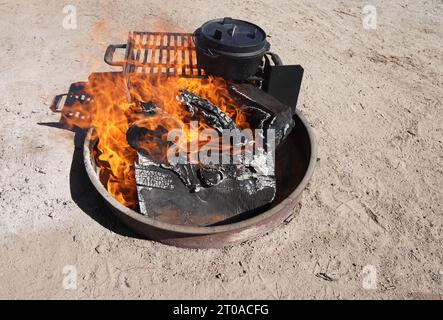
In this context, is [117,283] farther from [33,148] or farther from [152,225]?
[33,148]

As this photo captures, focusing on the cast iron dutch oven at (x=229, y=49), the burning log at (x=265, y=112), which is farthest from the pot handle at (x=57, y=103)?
the burning log at (x=265, y=112)

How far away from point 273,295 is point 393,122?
133 inches

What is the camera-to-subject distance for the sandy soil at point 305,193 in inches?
135

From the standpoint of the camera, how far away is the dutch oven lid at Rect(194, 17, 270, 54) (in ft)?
12.0

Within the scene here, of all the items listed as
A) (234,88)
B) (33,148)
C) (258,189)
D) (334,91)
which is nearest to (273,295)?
(258,189)

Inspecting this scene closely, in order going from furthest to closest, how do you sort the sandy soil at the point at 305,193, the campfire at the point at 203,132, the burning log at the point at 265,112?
the burning log at the point at 265,112, the campfire at the point at 203,132, the sandy soil at the point at 305,193

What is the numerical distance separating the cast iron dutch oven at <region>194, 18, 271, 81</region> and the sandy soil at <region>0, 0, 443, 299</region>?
1.66m

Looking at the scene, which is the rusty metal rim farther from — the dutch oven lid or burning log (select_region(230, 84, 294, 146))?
the dutch oven lid

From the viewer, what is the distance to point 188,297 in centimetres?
330

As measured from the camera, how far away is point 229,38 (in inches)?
148

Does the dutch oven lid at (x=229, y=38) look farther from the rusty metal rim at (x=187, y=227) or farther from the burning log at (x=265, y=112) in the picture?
the rusty metal rim at (x=187, y=227)

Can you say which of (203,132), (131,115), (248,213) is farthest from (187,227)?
(131,115)

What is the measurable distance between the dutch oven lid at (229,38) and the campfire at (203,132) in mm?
10
